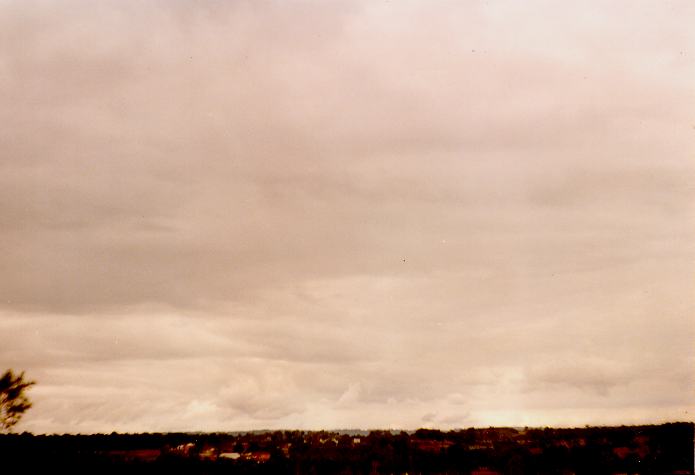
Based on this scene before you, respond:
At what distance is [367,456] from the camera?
6316 centimetres

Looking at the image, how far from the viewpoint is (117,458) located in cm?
5088

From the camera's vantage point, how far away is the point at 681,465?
50031 mm

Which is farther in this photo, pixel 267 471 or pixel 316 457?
pixel 316 457

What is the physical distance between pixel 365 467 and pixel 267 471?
10467 millimetres

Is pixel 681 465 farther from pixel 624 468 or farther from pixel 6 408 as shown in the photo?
pixel 6 408

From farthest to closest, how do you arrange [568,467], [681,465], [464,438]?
[464,438] → [568,467] → [681,465]

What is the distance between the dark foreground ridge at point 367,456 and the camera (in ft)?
154

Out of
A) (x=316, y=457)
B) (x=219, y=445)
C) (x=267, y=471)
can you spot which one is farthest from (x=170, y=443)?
(x=267, y=471)

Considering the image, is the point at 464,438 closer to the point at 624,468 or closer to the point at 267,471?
the point at 624,468

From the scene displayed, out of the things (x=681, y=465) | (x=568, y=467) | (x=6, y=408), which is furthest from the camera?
(x=568, y=467)

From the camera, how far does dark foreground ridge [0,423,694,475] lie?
47031mm

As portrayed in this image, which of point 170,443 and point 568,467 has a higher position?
point 170,443

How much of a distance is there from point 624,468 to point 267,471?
2807 centimetres

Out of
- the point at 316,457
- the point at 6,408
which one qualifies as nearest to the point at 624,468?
the point at 316,457
